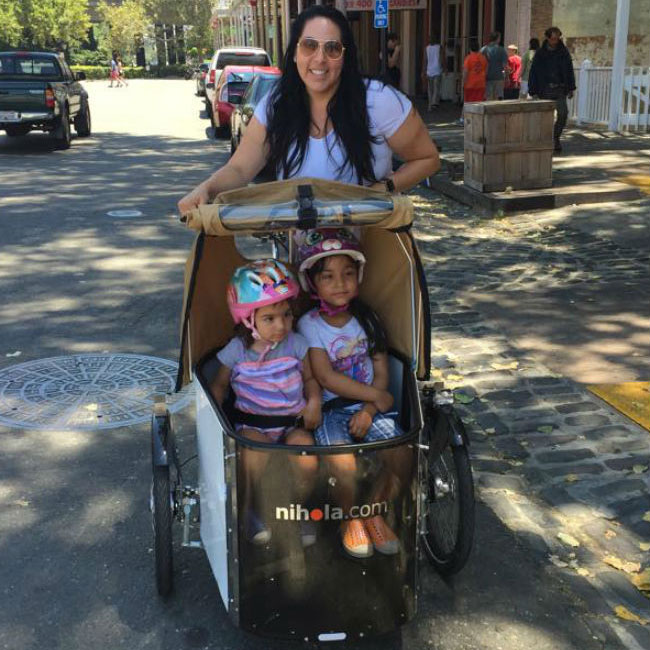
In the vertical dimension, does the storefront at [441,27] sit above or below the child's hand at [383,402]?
above

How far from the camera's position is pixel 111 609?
11.6ft

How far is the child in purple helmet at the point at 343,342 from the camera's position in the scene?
11.6ft

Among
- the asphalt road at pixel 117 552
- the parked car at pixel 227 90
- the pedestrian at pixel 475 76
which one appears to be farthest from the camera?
the parked car at pixel 227 90

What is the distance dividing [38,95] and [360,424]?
1630cm

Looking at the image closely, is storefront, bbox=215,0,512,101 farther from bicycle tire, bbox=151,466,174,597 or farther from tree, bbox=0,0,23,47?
tree, bbox=0,0,23,47

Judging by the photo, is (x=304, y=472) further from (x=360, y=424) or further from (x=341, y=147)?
(x=341, y=147)

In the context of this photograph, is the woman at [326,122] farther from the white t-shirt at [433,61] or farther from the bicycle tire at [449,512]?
the white t-shirt at [433,61]

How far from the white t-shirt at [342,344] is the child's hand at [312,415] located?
0.46 feet

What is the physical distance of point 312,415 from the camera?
3.54 meters

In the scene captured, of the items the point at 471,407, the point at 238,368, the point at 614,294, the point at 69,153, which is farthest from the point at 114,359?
the point at 69,153

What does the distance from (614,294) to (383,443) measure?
5.10m

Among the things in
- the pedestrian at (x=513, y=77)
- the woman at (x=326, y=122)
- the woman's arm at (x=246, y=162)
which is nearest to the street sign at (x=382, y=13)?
the pedestrian at (x=513, y=77)

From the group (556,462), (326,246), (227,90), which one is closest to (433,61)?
(227,90)

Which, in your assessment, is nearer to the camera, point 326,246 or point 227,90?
point 326,246
